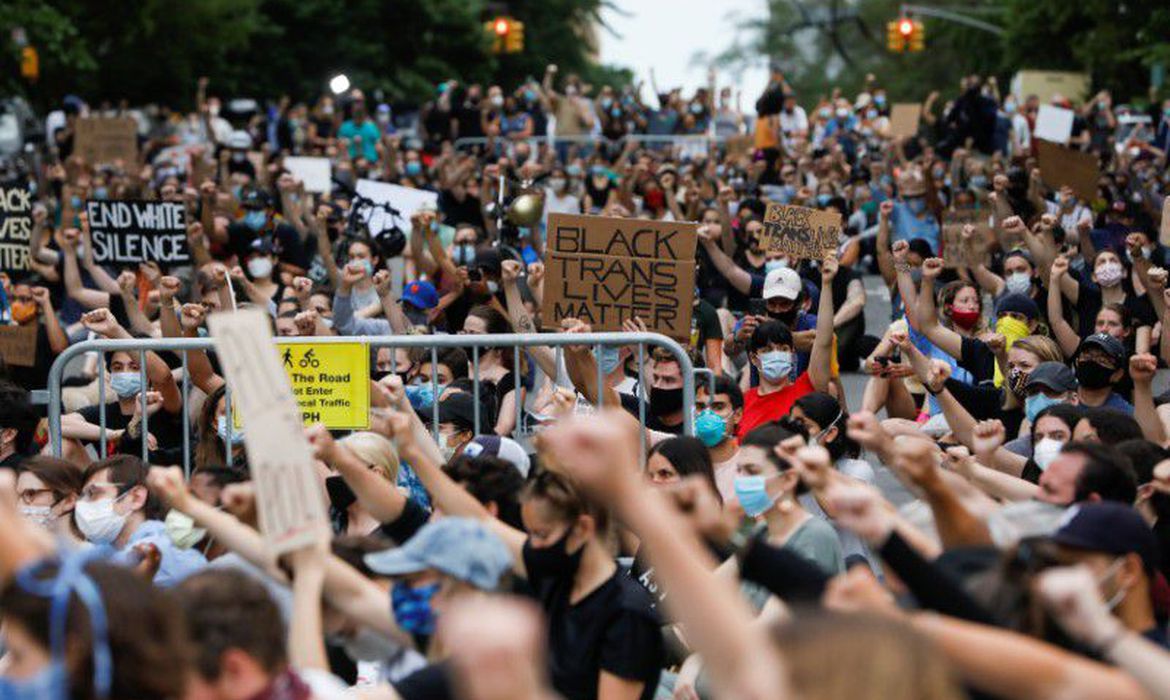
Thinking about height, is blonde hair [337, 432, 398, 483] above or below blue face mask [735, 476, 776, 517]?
below

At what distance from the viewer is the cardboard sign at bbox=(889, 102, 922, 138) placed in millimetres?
27062

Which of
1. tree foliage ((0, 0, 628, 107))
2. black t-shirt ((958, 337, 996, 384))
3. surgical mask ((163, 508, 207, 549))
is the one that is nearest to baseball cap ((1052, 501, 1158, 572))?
surgical mask ((163, 508, 207, 549))

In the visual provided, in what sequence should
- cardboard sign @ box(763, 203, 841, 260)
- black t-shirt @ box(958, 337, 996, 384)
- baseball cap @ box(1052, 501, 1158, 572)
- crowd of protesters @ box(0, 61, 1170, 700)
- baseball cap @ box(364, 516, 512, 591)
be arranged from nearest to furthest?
crowd of protesters @ box(0, 61, 1170, 700) → baseball cap @ box(1052, 501, 1158, 572) → baseball cap @ box(364, 516, 512, 591) → black t-shirt @ box(958, 337, 996, 384) → cardboard sign @ box(763, 203, 841, 260)

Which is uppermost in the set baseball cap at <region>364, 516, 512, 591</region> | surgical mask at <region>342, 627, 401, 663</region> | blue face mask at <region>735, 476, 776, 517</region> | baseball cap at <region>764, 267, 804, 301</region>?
baseball cap at <region>364, 516, 512, 591</region>

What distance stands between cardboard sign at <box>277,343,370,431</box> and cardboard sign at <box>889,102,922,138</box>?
19.9 metres

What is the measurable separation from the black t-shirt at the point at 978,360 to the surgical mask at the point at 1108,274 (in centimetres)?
193

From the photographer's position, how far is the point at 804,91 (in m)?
86.6

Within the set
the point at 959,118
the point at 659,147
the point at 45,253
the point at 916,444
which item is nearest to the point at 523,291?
the point at 45,253

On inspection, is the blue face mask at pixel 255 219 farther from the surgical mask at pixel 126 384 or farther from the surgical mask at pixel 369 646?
the surgical mask at pixel 369 646

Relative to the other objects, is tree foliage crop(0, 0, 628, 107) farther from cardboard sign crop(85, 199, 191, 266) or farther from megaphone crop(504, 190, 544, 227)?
cardboard sign crop(85, 199, 191, 266)

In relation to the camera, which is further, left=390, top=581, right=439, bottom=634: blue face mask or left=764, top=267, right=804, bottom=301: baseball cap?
left=764, top=267, right=804, bottom=301: baseball cap

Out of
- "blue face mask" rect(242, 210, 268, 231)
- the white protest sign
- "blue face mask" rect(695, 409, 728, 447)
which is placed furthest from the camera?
the white protest sign

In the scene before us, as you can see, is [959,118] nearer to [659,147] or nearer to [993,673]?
[659,147]

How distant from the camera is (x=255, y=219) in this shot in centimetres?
1600
